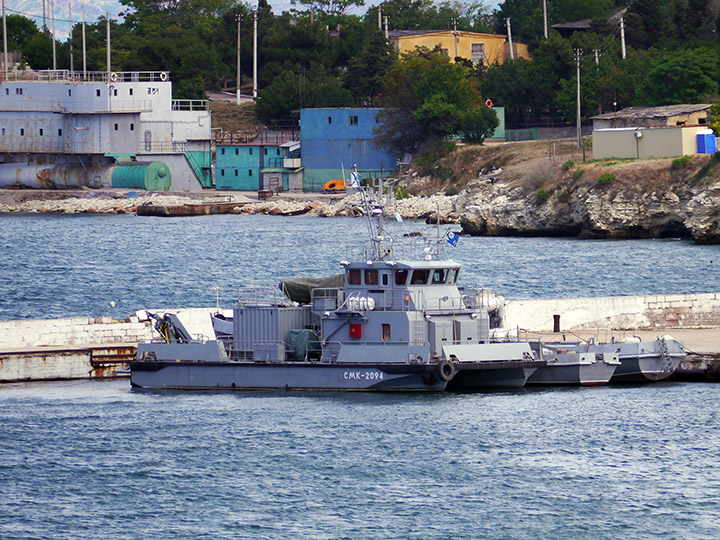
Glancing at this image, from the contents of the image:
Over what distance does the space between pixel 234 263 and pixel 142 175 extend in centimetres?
4451

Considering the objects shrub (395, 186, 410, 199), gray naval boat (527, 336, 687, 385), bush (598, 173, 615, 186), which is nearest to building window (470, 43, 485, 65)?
shrub (395, 186, 410, 199)

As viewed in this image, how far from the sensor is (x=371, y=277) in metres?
32.5

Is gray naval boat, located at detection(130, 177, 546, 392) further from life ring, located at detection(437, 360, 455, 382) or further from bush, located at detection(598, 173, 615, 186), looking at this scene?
bush, located at detection(598, 173, 615, 186)

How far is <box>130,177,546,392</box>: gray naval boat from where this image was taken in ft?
104

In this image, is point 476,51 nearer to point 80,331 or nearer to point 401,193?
point 401,193

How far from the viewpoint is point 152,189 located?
10869 centimetres

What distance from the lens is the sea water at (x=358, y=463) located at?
76.6 feet

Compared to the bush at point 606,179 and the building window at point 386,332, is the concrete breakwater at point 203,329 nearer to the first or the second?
the building window at point 386,332

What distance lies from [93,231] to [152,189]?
23.3 m

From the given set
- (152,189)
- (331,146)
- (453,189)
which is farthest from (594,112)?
(152,189)

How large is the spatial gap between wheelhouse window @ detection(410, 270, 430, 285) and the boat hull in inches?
87.5

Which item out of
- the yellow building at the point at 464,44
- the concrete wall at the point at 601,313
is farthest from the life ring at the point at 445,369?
the yellow building at the point at 464,44

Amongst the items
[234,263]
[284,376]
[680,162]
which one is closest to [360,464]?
[284,376]

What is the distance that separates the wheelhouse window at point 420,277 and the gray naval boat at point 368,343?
1.0 inches
